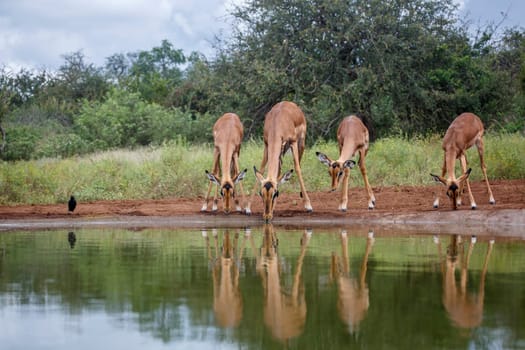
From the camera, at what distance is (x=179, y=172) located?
2150 centimetres

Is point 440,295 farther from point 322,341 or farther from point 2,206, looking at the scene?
point 2,206

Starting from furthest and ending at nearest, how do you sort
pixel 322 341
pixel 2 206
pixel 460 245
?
pixel 2 206 → pixel 460 245 → pixel 322 341

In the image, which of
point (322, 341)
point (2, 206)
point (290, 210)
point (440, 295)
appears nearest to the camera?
point (322, 341)

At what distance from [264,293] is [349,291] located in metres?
0.81

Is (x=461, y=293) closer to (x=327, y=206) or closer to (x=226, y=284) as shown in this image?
(x=226, y=284)

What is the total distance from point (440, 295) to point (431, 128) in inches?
978

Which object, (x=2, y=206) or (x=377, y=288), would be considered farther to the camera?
(x=2, y=206)

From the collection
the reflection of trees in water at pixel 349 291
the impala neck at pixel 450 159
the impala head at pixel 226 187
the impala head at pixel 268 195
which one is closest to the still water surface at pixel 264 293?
the reflection of trees in water at pixel 349 291

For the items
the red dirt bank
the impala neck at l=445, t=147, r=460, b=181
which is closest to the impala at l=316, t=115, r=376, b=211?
the red dirt bank

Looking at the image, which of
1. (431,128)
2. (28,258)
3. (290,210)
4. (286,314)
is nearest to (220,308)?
(286,314)

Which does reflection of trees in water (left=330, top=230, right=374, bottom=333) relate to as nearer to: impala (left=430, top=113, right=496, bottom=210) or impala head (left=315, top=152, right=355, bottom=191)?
impala head (left=315, top=152, right=355, bottom=191)

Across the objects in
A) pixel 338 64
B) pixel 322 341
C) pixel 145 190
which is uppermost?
pixel 338 64

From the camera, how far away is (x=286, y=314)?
21.7ft

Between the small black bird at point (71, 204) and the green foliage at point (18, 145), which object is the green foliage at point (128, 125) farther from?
the small black bird at point (71, 204)
